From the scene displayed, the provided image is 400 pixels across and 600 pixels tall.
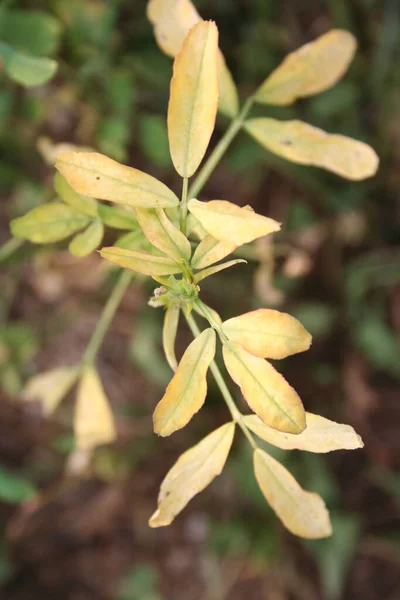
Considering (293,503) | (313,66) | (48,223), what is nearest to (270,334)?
(293,503)

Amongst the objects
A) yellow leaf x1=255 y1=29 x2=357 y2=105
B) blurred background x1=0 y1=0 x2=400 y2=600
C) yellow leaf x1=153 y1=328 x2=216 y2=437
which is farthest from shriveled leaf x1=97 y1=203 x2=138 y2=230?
blurred background x1=0 y1=0 x2=400 y2=600

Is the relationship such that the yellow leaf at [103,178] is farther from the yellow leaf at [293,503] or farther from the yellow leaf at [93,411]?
the yellow leaf at [93,411]

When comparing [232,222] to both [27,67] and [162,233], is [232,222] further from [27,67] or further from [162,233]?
[27,67]

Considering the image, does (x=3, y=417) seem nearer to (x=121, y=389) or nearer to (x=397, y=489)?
(x=121, y=389)

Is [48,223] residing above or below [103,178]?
below

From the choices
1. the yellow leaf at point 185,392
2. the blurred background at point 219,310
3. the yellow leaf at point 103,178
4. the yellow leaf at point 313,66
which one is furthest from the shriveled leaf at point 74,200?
the blurred background at point 219,310
